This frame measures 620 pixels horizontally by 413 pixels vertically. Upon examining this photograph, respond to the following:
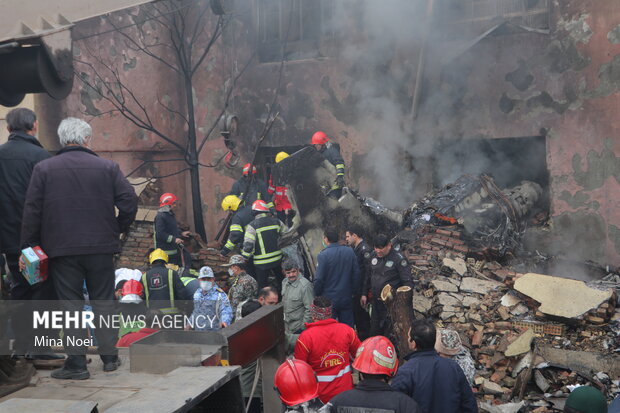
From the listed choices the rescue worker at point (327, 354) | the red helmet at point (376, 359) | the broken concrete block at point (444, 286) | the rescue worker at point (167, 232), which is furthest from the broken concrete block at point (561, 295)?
the rescue worker at point (167, 232)

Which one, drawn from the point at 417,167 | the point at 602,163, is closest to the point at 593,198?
the point at 602,163

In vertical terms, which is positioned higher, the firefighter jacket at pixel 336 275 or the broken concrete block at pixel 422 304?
the firefighter jacket at pixel 336 275

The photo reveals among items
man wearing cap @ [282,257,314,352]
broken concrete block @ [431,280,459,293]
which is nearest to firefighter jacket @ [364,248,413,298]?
man wearing cap @ [282,257,314,352]

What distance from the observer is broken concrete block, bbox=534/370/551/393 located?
7090 mm

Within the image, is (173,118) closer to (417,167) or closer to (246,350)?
(417,167)

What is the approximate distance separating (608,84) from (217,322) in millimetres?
8148

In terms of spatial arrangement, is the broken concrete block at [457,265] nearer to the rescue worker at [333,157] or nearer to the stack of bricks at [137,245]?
the rescue worker at [333,157]

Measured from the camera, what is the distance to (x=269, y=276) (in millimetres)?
9859

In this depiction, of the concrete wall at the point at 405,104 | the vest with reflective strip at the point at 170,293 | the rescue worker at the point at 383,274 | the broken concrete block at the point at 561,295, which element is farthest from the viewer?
the concrete wall at the point at 405,104

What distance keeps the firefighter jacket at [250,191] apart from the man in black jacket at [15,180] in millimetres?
7585

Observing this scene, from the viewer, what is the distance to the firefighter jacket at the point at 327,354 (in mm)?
5164

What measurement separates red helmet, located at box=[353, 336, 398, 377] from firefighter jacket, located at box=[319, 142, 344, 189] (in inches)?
305

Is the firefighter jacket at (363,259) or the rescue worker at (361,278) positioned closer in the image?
the firefighter jacket at (363,259)

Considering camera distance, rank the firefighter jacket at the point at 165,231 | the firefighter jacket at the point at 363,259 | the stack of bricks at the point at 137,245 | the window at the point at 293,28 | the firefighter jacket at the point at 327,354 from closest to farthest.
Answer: the firefighter jacket at the point at 327,354, the firefighter jacket at the point at 363,259, the firefighter jacket at the point at 165,231, the stack of bricks at the point at 137,245, the window at the point at 293,28
